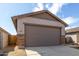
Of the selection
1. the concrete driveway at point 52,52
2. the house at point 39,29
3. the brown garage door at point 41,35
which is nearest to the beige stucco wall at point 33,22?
the house at point 39,29

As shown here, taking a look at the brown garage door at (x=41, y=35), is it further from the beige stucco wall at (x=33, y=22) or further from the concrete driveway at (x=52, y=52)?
the concrete driveway at (x=52, y=52)

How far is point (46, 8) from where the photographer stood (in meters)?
13.2

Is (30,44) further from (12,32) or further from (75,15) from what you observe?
(12,32)

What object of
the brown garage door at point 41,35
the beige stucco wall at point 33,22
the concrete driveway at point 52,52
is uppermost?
the beige stucco wall at point 33,22

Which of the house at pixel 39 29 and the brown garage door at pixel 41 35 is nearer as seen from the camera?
the house at pixel 39 29

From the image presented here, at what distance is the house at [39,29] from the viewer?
1079 centimetres

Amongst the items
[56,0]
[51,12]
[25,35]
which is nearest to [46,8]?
[51,12]

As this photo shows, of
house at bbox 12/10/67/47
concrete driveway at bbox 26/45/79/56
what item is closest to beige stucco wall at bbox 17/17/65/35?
house at bbox 12/10/67/47

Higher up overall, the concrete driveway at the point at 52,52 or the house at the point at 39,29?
the house at the point at 39,29

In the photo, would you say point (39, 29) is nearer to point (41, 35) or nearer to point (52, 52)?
point (41, 35)

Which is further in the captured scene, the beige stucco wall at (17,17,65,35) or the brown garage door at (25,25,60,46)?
the brown garage door at (25,25,60,46)

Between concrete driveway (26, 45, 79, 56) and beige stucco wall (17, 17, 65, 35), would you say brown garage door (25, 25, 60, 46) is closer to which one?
beige stucco wall (17, 17, 65, 35)

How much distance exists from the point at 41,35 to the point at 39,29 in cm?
64

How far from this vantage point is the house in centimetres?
1079
